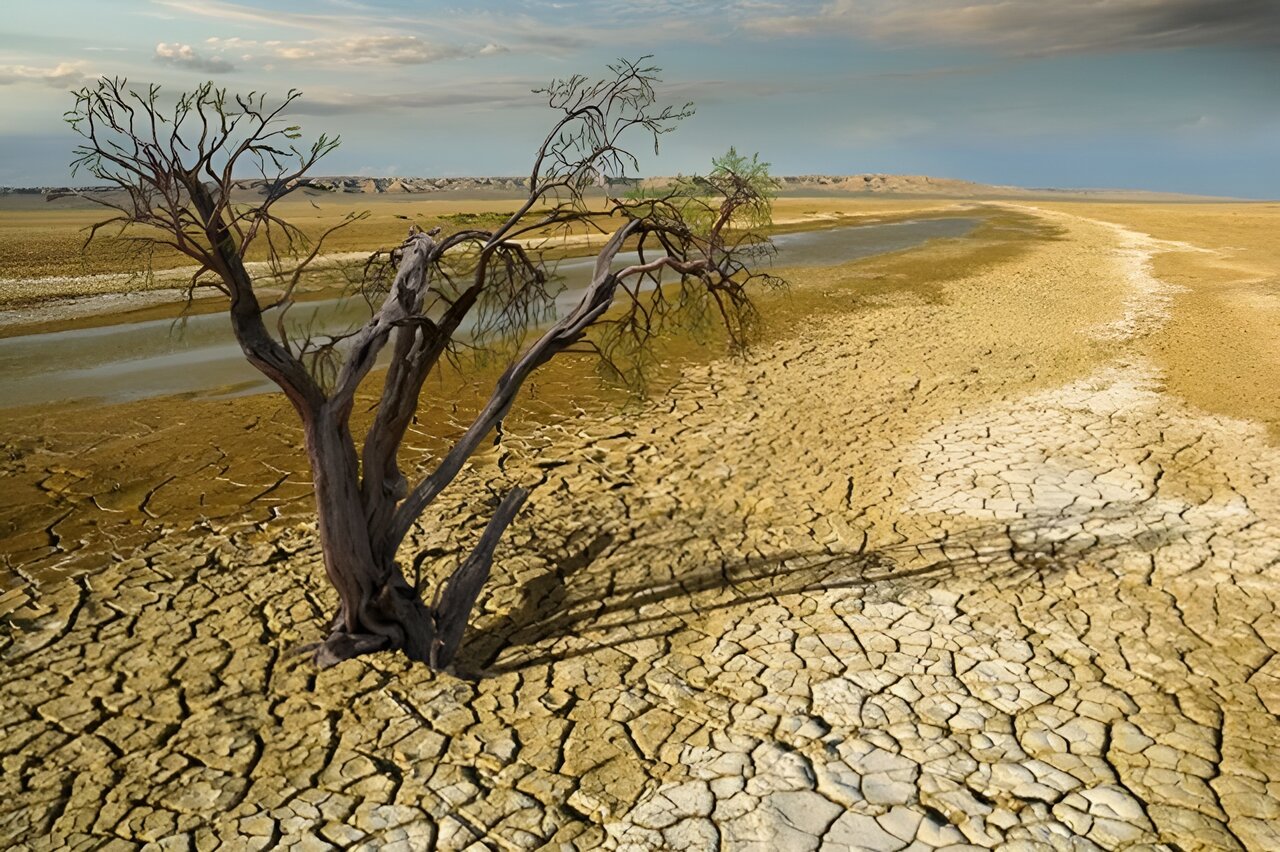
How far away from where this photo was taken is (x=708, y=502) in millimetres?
7297

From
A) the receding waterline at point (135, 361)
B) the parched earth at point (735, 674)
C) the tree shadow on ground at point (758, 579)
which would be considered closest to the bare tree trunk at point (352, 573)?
the parched earth at point (735, 674)

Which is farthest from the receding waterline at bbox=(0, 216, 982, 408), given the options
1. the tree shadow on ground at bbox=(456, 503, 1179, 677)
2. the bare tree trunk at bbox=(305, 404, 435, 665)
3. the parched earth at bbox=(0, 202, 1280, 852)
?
the tree shadow on ground at bbox=(456, 503, 1179, 677)

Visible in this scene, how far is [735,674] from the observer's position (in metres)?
4.95

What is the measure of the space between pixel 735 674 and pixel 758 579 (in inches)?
45.6

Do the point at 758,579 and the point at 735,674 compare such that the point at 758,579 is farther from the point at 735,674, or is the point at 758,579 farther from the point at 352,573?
the point at 352,573

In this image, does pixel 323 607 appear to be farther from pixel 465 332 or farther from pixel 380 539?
pixel 465 332

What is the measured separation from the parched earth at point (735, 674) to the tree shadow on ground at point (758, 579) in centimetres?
3

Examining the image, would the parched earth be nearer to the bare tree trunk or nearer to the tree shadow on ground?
the tree shadow on ground

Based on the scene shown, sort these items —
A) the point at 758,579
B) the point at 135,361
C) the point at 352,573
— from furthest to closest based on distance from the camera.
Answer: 1. the point at 135,361
2. the point at 758,579
3. the point at 352,573

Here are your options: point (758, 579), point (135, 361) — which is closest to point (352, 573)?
point (758, 579)

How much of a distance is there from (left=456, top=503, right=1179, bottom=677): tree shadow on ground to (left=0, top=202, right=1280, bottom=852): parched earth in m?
0.03

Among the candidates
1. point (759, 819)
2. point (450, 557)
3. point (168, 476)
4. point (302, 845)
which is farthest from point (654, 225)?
point (168, 476)

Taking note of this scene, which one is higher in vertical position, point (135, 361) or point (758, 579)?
point (135, 361)

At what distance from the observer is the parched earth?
392cm
